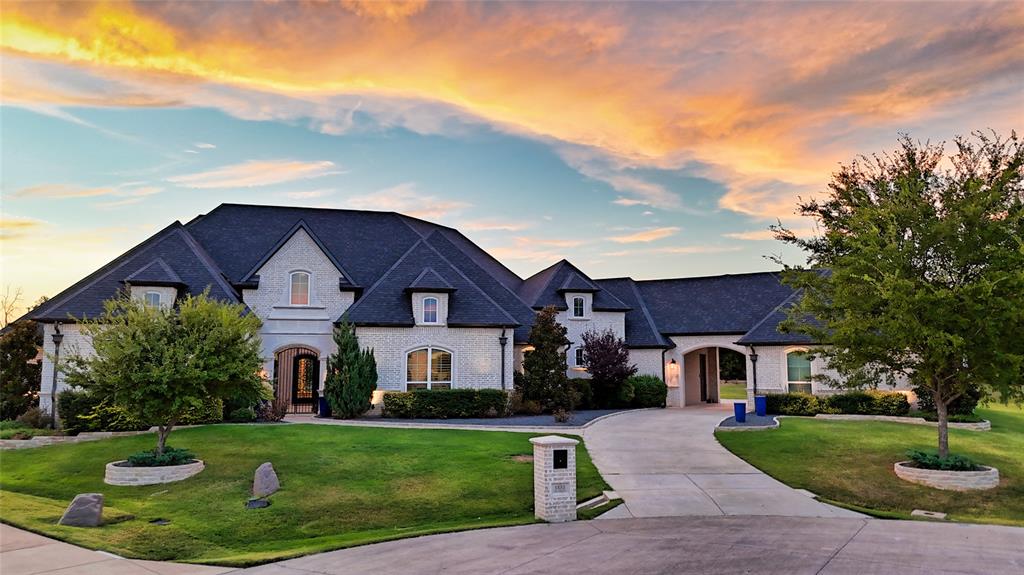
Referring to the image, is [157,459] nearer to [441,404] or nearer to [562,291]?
[441,404]

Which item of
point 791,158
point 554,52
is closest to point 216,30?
point 554,52

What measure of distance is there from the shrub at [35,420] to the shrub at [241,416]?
6302 mm

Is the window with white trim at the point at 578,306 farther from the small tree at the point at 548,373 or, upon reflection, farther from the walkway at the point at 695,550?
the walkway at the point at 695,550

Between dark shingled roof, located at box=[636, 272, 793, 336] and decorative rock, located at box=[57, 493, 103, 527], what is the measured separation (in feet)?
96.2

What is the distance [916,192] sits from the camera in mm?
16438

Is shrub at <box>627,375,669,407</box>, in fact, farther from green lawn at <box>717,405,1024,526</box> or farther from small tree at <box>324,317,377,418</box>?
small tree at <box>324,317,377,418</box>

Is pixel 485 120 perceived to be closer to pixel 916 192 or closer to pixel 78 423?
pixel 916 192

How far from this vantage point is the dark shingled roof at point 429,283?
89.5 ft

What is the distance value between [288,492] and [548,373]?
14675mm

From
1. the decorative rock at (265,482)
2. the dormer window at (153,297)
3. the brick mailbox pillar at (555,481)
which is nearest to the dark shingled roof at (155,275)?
the dormer window at (153,297)

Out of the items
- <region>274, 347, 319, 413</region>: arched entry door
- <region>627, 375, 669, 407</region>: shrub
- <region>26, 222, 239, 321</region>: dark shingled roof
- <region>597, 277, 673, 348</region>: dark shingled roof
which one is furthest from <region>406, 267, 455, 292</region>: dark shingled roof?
<region>597, 277, 673, 348</region>: dark shingled roof

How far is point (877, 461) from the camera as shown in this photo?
17062 millimetres

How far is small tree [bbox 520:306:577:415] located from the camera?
2641 cm

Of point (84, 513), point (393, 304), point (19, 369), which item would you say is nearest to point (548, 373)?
point (393, 304)
